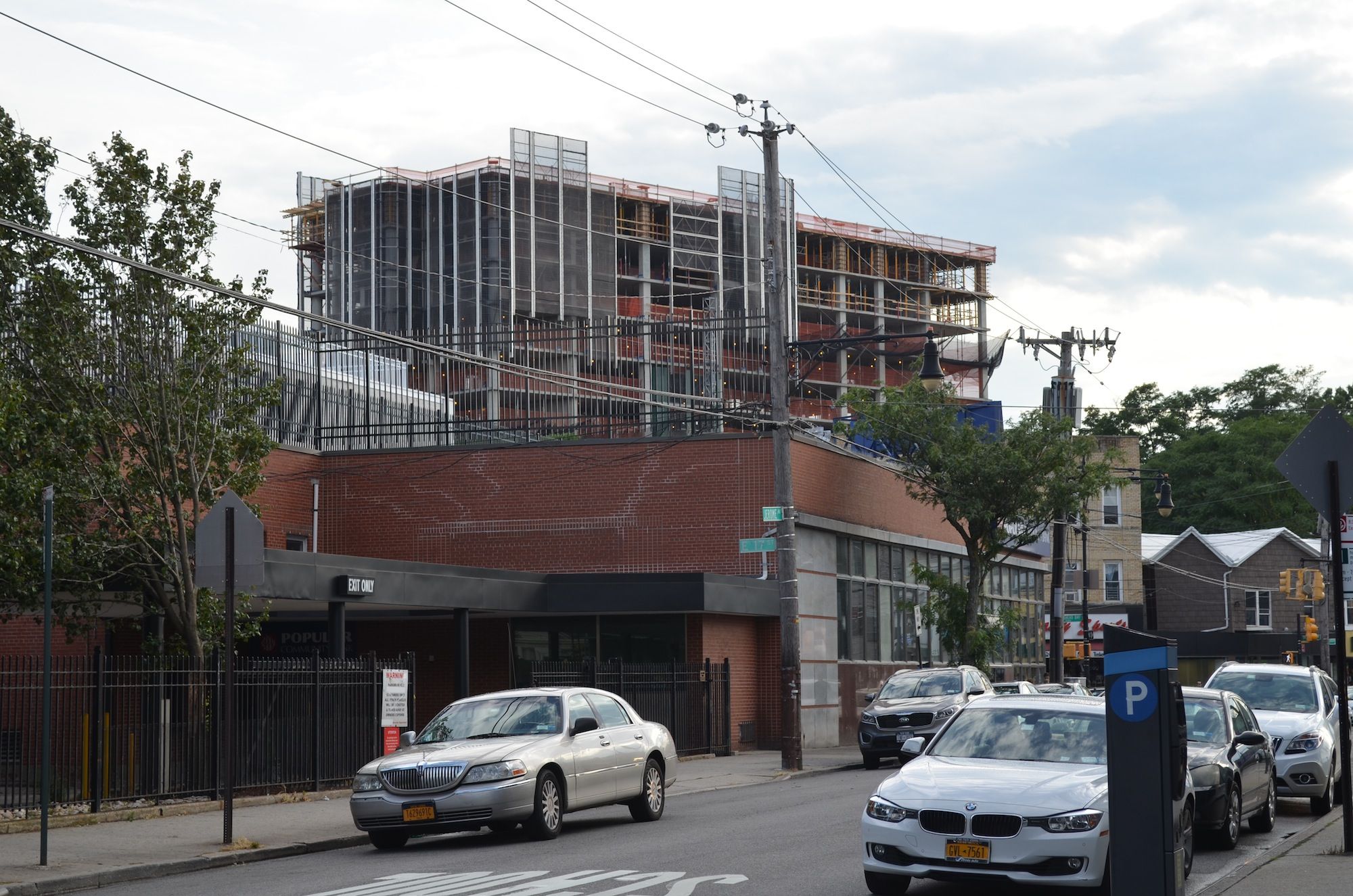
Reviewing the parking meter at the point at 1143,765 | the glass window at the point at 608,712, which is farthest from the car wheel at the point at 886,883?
the glass window at the point at 608,712

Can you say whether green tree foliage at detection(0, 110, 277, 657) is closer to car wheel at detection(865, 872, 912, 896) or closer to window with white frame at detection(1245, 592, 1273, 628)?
car wheel at detection(865, 872, 912, 896)

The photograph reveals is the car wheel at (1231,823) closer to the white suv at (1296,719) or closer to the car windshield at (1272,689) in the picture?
the white suv at (1296,719)

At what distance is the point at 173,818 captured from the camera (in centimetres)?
1848

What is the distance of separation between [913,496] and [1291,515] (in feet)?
224

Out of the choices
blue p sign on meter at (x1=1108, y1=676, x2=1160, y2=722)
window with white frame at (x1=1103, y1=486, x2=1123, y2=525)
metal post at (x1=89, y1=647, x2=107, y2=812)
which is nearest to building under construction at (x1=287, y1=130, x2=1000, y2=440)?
window with white frame at (x1=1103, y1=486, x2=1123, y2=525)

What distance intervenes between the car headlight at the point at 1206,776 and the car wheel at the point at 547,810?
601 centimetres

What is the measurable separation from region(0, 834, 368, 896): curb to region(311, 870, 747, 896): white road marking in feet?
7.72

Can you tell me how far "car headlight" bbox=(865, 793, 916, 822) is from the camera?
35.8ft

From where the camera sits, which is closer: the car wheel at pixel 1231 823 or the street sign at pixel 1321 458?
the street sign at pixel 1321 458

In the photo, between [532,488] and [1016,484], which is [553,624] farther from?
[1016,484]

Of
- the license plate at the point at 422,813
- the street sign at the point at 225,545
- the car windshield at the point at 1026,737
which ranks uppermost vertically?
the street sign at the point at 225,545

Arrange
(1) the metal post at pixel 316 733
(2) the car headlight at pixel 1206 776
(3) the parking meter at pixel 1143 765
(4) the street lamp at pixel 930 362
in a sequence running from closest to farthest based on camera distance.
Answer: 1. (3) the parking meter at pixel 1143 765
2. (2) the car headlight at pixel 1206 776
3. (1) the metal post at pixel 316 733
4. (4) the street lamp at pixel 930 362

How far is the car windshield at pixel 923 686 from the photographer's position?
1141 inches

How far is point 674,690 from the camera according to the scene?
29.8 meters
